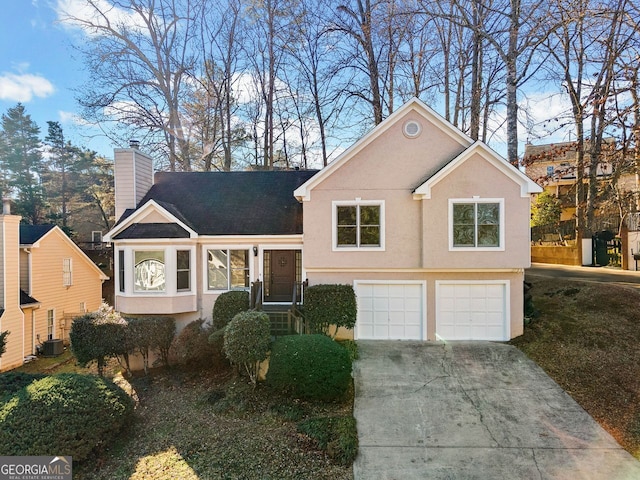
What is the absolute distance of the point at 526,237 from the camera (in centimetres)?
1080

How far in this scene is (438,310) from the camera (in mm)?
11391

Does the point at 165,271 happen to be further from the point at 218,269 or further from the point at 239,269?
the point at 239,269

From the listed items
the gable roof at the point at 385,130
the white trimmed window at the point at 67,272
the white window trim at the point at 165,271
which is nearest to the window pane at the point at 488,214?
the gable roof at the point at 385,130

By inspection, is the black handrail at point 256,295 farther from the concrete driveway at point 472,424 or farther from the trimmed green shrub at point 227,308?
the concrete driveway at point 472,424

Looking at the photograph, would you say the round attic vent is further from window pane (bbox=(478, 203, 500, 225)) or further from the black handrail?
the black handrail

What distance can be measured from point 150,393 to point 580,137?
18.5m

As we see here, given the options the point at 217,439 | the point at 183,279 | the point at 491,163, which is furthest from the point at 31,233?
the point at 491,163

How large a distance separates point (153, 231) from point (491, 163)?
36.4ft

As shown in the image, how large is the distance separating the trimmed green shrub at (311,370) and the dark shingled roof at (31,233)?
1640 centimetres

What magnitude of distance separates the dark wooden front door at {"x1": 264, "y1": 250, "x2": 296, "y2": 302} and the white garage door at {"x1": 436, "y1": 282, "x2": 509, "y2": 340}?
512 cm

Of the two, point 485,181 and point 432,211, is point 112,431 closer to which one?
point 432,211

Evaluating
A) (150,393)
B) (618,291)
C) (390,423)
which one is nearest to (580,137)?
(618,291)

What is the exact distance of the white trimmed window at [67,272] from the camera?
19969mm

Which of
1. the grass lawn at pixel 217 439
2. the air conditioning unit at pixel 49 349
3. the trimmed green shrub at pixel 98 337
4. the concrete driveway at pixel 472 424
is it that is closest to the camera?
the concrete driveway at pixel 472 424
